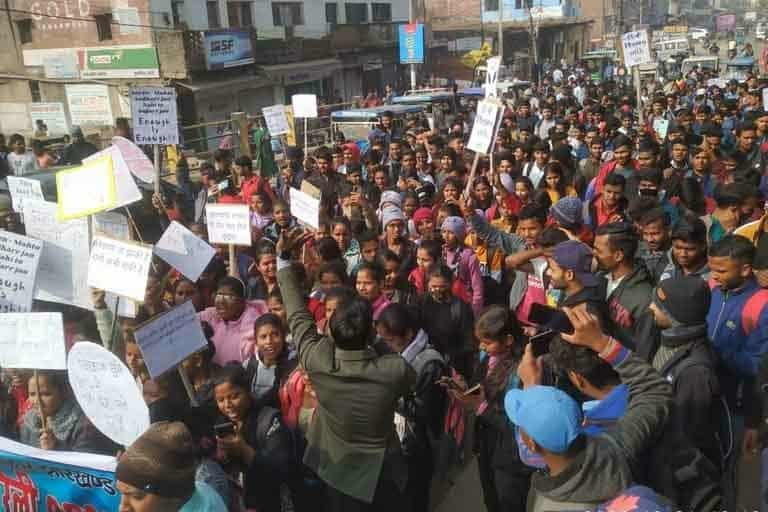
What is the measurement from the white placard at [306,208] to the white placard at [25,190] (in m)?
1.81

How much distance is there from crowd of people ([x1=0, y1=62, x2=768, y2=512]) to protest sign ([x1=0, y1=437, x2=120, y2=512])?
10.8 inches

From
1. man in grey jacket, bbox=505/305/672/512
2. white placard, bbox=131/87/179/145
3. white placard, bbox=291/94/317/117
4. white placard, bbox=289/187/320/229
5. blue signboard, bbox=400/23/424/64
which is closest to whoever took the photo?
man in grey jacket, bbox=505/305/672/512

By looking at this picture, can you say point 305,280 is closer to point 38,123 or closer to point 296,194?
point 296,194

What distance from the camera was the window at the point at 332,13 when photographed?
32969mm

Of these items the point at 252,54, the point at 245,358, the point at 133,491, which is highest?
the point at 252,54

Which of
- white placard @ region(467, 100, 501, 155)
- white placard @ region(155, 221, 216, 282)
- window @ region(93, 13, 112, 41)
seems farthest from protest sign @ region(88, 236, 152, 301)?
window @ region(93, 13, 112, 41)

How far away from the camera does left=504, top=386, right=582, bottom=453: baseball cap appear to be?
1788 mm

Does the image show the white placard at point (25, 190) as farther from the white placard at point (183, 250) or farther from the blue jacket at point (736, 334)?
the blue jacket at point (736, 334)

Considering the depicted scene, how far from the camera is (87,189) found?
3.61 meters

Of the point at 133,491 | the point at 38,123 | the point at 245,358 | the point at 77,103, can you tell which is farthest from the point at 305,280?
the point at 77,103

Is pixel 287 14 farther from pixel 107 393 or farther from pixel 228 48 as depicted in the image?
pixel 107 393

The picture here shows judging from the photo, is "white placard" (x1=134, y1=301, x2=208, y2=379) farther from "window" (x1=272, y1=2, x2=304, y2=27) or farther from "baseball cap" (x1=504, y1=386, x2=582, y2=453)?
"window" (x1=272, y1=2, x2=304, y2=27)

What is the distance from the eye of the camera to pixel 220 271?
5090 millimetres

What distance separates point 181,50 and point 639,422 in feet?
73.8
